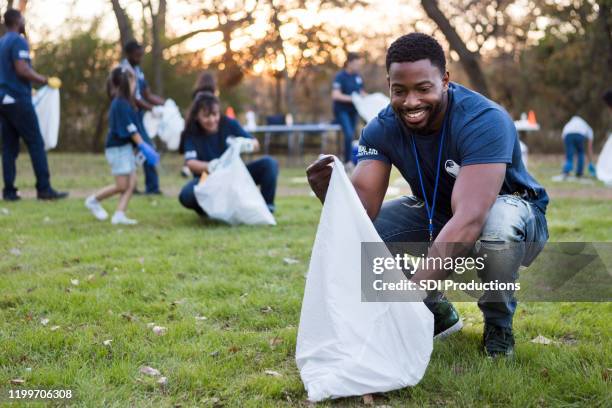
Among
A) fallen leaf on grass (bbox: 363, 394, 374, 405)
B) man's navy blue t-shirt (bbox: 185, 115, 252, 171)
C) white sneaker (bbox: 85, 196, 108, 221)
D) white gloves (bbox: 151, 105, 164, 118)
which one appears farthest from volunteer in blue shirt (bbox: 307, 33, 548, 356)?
white gloves (bbox: 151, 105, 164, 118)

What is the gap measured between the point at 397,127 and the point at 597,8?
71.0ft

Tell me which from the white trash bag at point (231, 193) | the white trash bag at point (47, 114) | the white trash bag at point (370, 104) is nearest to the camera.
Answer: the white trash bag at point (231, 193)

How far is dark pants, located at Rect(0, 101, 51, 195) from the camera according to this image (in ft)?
26.2

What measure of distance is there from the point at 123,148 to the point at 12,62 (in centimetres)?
223

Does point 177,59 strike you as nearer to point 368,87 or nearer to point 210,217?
point 368,87

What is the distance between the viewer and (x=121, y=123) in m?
6.61

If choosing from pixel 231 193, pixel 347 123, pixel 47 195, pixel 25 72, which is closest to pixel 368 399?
pixel 231 193

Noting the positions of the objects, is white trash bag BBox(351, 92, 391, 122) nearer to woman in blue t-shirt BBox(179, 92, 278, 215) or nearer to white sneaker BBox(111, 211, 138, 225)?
woman in blue t-shirt BBox(179, 92, 278, 215)

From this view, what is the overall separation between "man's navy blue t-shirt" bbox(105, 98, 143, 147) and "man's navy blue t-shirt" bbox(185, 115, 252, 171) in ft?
1.84

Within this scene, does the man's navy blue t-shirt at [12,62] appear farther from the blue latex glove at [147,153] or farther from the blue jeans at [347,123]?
the blue jeans at [347,123]

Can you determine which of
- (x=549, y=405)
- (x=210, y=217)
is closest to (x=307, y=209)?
(x=210, y=217)

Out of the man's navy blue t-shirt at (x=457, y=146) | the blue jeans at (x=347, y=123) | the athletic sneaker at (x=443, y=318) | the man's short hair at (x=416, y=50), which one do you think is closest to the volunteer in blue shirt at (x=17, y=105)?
the blue jeans at (x=347, y=123)

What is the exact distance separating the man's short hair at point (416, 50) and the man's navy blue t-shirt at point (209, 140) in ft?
13.3

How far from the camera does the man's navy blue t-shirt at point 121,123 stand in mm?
6605
